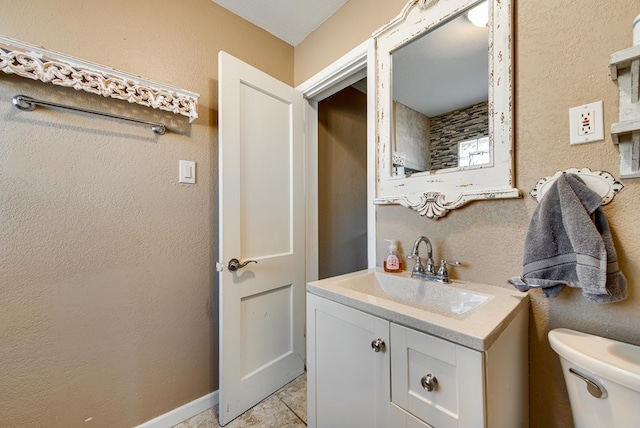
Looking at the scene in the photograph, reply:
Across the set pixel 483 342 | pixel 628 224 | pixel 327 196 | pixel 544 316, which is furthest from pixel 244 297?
pixel 628 224

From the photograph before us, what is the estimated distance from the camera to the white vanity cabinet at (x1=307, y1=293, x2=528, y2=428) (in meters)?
0.58

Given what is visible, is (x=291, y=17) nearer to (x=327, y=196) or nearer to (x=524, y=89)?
(x=327, y=196)

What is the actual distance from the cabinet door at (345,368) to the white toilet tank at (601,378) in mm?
441

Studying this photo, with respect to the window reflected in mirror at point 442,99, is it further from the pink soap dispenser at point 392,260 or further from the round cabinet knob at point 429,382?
the round cabinet knob at point 429,382

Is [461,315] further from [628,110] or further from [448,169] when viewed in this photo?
[628,110]

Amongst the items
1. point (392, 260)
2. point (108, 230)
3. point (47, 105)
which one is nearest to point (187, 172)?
Answer: point (108, 230)

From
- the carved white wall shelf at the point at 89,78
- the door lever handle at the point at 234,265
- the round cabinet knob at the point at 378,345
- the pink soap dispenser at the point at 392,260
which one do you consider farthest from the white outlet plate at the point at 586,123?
the carved white wall shelf at the point at 89,78

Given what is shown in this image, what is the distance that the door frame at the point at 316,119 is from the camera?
129 cm

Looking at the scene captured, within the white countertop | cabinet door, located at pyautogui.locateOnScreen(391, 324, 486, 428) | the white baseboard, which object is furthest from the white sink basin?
the white baseboard

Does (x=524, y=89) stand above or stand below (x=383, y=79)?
below

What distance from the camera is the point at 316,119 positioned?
182 cm

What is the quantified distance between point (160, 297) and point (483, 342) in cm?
136

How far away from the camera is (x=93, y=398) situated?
1096 mm

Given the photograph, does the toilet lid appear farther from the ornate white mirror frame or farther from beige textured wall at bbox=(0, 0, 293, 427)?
beige textured wall at bbox=(0, 0, 293, 427)
